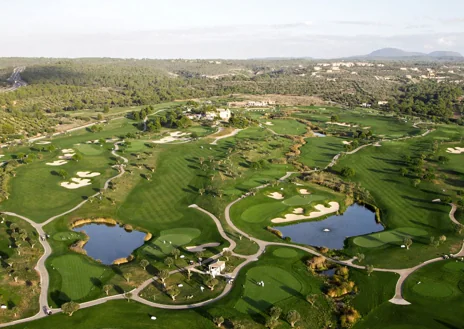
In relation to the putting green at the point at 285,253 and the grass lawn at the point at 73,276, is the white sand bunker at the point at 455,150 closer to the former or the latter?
the putting green at the point at 285,253

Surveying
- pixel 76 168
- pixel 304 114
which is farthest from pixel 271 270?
pixel 304 114

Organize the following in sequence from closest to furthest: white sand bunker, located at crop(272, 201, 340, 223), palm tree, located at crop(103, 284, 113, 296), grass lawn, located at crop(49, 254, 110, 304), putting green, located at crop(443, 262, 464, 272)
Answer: palm tree, located at crop(103, 284, 113, 296)
grass lawn, located at crop(49, 254, 110, 304)
putting green, located at crop(443, 262, 464, 272)
white sand bunker, located at crop(272, 201, 340, 223)

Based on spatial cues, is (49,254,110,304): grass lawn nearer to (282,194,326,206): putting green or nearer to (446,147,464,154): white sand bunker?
(282,194,326,206): putting green

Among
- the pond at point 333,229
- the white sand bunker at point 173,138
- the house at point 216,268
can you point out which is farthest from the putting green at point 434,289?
the white sand bunker at point 173,138

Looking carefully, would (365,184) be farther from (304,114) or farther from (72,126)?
(72,126)

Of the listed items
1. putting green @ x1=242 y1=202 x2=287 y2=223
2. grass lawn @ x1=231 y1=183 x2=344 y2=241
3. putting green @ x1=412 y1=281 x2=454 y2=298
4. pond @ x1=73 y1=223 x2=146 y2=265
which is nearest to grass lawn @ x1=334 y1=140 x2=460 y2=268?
putting green @ x1=412 y1=281 x2=454 y2=298
